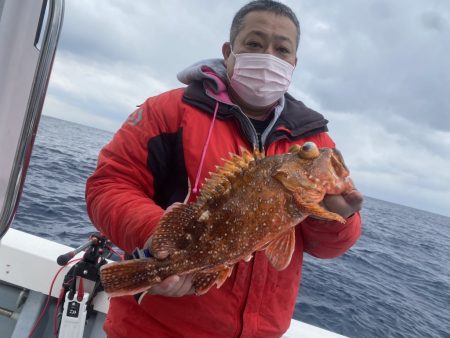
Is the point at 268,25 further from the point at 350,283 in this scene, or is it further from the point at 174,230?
the point at 350,283

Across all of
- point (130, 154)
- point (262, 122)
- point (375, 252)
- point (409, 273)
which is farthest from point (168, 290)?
point (375, 252)

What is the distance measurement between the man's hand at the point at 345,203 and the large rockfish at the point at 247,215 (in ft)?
0.16

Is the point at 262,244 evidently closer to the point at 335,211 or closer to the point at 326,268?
the point at 335,211

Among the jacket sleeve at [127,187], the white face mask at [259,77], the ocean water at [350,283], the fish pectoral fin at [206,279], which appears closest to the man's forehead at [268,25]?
the white face mask at [259,77]

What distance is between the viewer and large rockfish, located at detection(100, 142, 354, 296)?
2186mm

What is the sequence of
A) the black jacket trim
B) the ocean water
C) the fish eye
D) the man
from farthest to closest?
the ocean water → the black jacket trim → the man → the fish eye

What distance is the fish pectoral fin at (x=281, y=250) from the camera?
2285 millimetres

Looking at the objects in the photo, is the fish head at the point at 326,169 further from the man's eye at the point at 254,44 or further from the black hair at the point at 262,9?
the black hair at the point at 262,9

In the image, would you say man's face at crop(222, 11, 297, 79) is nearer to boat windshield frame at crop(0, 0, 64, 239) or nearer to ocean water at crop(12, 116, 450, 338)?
boat windshield frame at crop(0, 0, 64, 239)

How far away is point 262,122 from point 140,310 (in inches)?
75.7

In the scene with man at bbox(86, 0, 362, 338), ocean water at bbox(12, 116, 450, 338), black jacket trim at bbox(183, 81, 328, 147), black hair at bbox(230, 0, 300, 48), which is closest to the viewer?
man at bbox(86, 0, 362, 338)

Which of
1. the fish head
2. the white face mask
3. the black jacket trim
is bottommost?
the fish head

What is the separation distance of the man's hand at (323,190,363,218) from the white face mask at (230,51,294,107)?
3.97ft

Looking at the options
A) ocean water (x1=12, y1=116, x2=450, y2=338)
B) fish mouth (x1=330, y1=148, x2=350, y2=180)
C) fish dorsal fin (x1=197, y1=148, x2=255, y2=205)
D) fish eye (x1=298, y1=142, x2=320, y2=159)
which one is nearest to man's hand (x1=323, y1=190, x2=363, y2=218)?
fish mouth (x1=330, y1=148, x2=350, y2=180)
